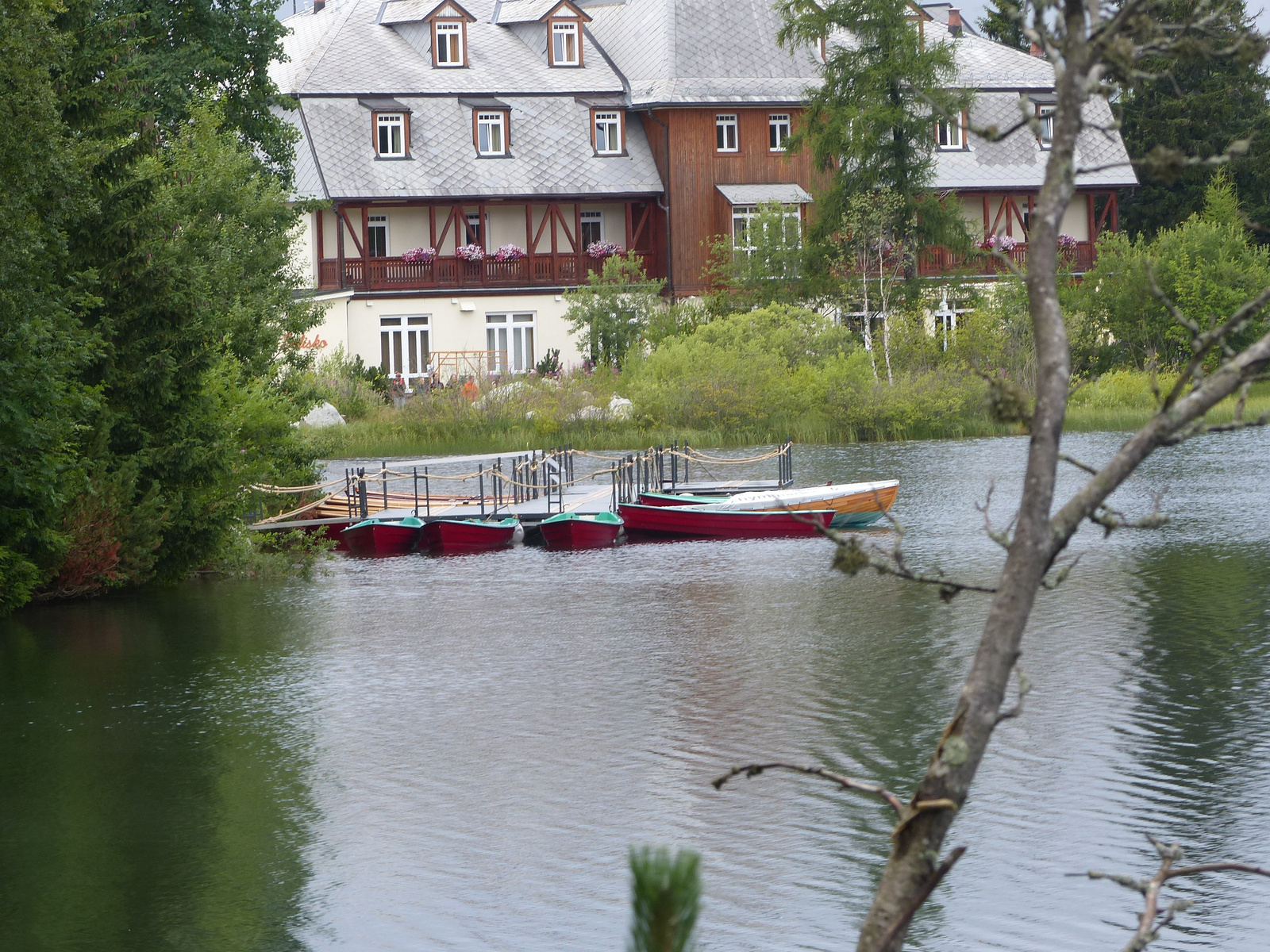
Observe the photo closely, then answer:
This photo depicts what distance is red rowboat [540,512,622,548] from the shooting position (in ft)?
88.0

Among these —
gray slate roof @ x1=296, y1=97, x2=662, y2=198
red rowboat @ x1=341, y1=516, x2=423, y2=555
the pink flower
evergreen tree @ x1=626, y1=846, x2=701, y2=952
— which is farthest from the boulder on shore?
evergreen tree @ x1=626, y1=846, x2=701, y2=952

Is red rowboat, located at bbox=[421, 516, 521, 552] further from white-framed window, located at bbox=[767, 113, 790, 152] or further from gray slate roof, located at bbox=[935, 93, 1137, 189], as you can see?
gray slate roof, located at bbox=[935, 93, 1137, 189]

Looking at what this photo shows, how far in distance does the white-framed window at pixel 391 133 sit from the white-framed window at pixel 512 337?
18.7 ft

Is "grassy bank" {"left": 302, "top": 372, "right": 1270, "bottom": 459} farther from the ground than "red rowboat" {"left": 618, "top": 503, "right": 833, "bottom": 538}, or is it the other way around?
"grassy bank" {"left": 302, "top": 372, "right": 1270, "bottom": 459}

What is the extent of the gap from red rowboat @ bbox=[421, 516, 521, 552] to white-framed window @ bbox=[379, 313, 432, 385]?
22.5m

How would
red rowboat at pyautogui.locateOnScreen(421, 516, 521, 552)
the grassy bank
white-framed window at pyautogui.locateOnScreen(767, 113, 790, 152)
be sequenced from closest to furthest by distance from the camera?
1. red rowboat at pyautogui.locateOnScreen(421, 516, 521, 552)
2. the grassy bank
3. white-framed window at pyautogui.locateOnScreen(767, 113, 790, 152)

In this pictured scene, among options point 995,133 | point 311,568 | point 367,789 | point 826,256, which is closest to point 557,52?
point 826,256

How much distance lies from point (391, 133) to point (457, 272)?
181 inches

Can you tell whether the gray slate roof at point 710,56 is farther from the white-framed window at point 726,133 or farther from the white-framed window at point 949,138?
the white-framed window at point 949,138

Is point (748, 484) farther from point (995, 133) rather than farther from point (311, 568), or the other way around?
point (995, 133)

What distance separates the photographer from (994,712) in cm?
324

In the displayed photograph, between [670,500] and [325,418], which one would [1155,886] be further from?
[325,418]

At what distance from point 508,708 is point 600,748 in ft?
5.97

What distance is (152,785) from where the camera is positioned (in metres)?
12.2
